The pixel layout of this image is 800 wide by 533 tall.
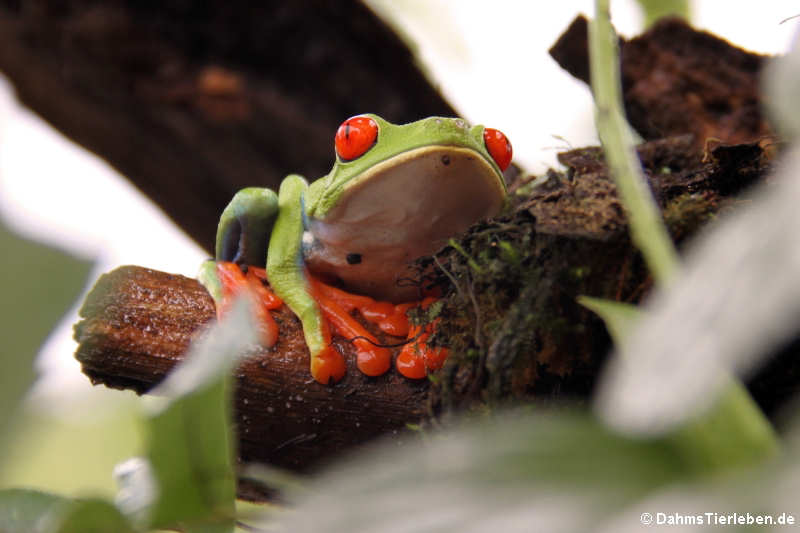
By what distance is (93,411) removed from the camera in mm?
3350

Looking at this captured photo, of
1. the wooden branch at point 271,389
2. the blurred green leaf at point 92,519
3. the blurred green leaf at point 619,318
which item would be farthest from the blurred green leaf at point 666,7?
the blurred green leaf at point 92,519

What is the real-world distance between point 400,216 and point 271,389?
482 millimetres

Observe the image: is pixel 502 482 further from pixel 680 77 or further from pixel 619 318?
pixel 680 77

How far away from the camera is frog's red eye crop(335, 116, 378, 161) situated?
4.92 ft

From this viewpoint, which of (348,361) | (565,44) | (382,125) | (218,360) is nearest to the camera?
(218,360)

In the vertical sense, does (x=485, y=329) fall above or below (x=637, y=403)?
above

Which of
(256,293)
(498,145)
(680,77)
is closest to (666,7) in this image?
(680,77)

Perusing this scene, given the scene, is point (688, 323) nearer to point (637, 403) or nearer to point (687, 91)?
point (637, 403)

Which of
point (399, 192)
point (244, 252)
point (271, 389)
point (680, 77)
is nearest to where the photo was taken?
point (271, 389)

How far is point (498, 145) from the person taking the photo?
1.59 m

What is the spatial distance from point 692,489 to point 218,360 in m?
0.35

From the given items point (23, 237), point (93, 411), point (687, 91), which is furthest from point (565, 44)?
point (93, 411)

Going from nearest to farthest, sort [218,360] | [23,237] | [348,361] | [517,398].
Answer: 1. [218,360]
2. [23,237]
3. [517,398]
4. [348,361]

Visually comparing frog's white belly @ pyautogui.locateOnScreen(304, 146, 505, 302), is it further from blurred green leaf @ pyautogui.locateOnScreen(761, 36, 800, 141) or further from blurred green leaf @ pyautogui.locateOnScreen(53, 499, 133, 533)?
blurred green leaf @ pyautogui.locateOnScreen(761, 36, 800, 141)
